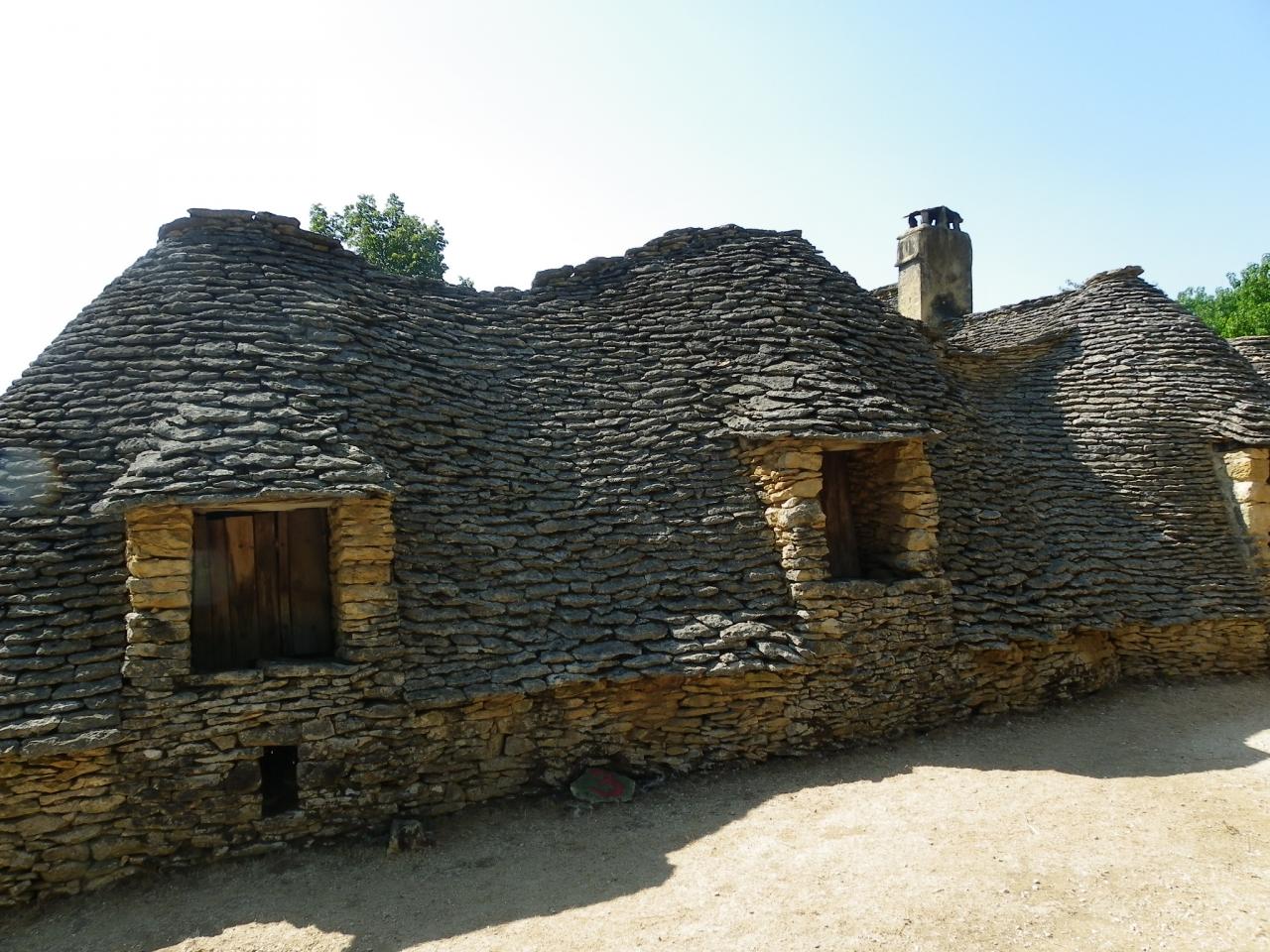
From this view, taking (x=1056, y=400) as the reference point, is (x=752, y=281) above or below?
above

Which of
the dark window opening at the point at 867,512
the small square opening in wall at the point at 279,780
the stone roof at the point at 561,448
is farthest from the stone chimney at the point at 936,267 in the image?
the small square opening in wall at the point at 279,780

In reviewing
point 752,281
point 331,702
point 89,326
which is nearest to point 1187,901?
point 331,702

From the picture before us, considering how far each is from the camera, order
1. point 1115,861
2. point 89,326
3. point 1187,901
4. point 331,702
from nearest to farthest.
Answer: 1. point 1187,901
2. point 1115,861
3. point 331,702
4. point 89,326

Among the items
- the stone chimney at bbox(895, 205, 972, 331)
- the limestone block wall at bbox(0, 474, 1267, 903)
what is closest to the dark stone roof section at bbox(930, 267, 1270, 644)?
the limestone block wall at bbox(0, 474, 1267, 903)

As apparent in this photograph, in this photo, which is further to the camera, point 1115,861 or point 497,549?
point 497,549

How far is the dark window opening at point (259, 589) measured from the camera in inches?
267

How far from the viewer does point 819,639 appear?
7938mm

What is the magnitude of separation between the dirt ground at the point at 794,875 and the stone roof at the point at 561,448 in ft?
4.60

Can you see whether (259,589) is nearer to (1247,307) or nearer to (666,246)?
(666,246)

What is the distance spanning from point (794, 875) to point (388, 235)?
2163 cm

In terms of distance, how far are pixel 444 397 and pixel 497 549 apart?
198 centimetres

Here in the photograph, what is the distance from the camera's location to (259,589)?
7004 mm

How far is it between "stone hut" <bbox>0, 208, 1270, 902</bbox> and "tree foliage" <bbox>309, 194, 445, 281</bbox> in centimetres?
1376

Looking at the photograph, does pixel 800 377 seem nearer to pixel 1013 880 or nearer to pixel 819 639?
pixel 819 639
